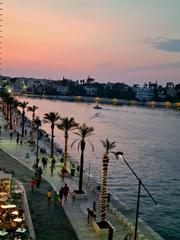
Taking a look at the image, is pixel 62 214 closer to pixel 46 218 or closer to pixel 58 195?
pixel 46 218

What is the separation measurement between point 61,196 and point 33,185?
2.88 meters

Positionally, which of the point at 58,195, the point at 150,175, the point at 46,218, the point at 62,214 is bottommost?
the point at 150,175

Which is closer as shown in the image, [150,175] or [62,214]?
[62,214]

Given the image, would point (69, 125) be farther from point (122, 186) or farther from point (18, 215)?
point (18, 215)

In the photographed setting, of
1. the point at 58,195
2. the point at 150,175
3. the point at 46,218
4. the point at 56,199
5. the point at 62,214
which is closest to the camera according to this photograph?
the point at 46,218

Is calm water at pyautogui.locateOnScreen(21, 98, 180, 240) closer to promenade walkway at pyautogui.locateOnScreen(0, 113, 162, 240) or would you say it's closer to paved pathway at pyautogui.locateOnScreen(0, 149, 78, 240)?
promenade walkway at pyautogui.locateOnScreen(0, 113, 162, 240)

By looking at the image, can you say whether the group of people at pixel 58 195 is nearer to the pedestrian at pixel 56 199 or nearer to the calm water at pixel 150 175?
the pedestrian at pixel 56 199

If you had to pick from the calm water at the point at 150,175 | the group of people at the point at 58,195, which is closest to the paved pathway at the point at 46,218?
the group of people at the point at 58,195

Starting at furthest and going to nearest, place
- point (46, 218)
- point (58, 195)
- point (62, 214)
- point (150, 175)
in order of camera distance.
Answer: point (150, 175) → point (58, 195) → point (62, 214) → point (46, 218)

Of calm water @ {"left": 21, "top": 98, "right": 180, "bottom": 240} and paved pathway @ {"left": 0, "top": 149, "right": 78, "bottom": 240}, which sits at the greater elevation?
paved pathway @ {"left": 0, "top": 149, "right": 78, "bottom": 240}

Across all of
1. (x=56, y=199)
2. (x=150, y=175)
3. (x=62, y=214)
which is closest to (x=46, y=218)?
(x=62, y=214)

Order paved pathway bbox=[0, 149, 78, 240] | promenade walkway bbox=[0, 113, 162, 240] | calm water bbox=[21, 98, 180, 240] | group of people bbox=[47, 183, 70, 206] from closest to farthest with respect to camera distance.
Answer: paved pathway bbox=[0, 149, 78, 240]
promenade walkway bbox=[0, 113, 162, 240]
group of people bbox=[47, 183, 70, 206]
calm water bbox=[21, 98, 180, 240]

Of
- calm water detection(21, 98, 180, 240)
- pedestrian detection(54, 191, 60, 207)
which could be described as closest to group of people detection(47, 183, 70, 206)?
pedestrian detection(54, 191, 60, 207)

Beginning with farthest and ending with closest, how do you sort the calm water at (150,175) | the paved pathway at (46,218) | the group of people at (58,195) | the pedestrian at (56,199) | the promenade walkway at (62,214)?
the calm water at (150,175), the pedestrian at (56,199), the group of people at (58,195), the promenade walkway at (62,214), the paved pathway at (46,218)
